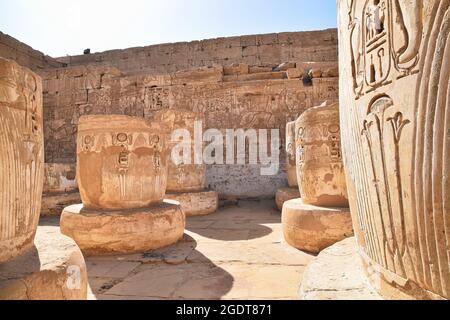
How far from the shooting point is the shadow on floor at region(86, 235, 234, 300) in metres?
2.64

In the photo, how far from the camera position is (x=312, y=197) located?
3.84 m

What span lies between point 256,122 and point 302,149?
5.25 metres

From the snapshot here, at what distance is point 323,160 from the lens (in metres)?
3.79

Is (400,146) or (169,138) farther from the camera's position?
(169,138)

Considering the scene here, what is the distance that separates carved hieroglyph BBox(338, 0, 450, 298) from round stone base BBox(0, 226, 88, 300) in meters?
1.54

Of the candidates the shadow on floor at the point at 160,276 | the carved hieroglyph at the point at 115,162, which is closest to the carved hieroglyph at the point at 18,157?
the shadow on floor at the point at 160,276

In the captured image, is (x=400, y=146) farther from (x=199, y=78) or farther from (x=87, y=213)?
(x=199, y=78)

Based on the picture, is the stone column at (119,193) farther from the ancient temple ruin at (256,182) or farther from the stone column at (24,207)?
the stone column at (24,207)

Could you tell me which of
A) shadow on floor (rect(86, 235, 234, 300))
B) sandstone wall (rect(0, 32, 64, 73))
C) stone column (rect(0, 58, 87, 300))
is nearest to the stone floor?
shadow on floor (rect(86, 235, 234, 300))

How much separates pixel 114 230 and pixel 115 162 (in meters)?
0.84

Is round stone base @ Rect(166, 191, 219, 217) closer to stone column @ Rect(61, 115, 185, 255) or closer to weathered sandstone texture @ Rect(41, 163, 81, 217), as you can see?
stone column @ Rect(61, 115, 185, 255)

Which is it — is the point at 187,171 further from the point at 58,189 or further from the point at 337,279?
the point at 337,279
